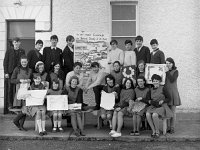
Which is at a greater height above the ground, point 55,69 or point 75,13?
point 75,13

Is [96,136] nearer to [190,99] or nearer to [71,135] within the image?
[71,135]

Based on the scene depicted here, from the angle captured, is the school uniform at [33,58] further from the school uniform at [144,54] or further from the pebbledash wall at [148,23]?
the school uniform at [144,54]

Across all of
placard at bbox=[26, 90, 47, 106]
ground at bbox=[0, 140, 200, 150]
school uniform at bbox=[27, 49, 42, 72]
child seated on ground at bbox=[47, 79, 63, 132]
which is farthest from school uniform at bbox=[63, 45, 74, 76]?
ground at bbox=[0, 140, 200, 150]

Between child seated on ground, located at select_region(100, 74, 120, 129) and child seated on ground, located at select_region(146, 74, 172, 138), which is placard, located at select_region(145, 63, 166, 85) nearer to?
child seated on ground, located at select_region(146, 74, 172, 138)

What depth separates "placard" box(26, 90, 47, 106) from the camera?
654cm

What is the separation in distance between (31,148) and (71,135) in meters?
1.01

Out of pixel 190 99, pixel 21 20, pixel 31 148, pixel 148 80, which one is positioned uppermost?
pixel 21 20

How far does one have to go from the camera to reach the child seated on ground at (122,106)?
247 inches

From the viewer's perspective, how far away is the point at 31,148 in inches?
222

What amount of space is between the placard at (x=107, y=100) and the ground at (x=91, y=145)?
84 cm

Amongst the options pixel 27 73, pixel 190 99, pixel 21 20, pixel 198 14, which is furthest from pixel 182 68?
pixel 21 20

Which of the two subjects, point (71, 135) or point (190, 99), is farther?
point (190, 99)

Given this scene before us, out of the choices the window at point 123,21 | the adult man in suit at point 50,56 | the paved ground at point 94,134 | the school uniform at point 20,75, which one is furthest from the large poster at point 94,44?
the paved ground at point 94,134

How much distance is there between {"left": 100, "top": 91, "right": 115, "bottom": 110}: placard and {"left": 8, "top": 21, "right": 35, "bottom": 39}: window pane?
3.81 metres
